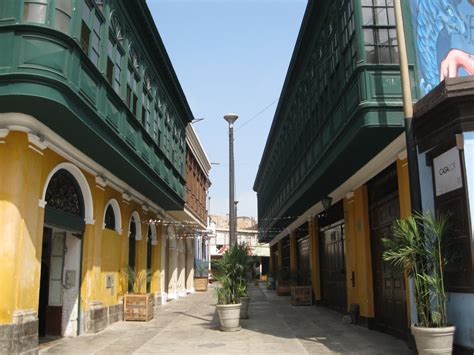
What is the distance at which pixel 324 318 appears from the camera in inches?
606

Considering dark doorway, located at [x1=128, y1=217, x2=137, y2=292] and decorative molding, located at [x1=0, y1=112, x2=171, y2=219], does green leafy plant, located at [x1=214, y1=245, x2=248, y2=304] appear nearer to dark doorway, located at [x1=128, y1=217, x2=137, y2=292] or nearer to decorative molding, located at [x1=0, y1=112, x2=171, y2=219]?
decorative molding, located at [x1=0, y1=112, x2=171, y2=219]

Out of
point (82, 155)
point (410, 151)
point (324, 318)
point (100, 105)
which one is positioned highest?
point (100, 105)

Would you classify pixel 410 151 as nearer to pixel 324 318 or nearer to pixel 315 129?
pixel 315 129

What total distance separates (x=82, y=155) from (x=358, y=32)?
273 inches

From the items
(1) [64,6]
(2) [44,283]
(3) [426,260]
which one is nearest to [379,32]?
(3) [426,260]

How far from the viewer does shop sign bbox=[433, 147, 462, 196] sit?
8.15 m

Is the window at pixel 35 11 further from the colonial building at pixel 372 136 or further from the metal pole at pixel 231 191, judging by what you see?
the metal pole at pixel 231 191

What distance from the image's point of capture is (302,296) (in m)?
20.3

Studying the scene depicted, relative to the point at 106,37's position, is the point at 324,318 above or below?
below

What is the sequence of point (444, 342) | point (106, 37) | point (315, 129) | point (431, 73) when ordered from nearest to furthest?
1. point (444, 342)
2. point (431, 73)
3. point (106, 37)
4. point (315, 129)

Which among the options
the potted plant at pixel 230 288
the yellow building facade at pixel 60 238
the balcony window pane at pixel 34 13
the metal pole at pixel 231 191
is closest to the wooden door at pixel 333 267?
the metal pole at pixel 231 191

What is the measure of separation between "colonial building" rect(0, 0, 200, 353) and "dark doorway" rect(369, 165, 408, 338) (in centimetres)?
665

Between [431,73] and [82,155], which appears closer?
[431,73]

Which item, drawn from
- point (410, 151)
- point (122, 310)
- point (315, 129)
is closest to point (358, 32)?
point (410, 151)
